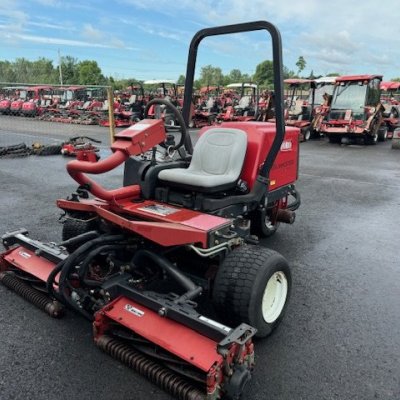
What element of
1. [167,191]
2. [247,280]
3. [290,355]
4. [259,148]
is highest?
[259,148]

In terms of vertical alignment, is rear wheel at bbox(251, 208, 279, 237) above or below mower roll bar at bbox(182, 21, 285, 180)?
below

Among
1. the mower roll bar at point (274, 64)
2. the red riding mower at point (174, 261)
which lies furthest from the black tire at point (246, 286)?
the mower roll bar at point (274, 64)

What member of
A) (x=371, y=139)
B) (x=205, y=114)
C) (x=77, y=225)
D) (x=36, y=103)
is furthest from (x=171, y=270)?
(x=36, y=103)

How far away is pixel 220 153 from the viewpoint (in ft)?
10.9

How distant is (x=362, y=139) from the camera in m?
13.9

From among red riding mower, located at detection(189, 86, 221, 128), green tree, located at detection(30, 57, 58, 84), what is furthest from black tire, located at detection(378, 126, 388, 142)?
green tree, located at detection(30, 57, 58, 84)

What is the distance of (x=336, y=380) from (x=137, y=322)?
117 cm

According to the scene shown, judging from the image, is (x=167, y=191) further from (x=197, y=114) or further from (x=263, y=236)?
(x=197, y=114)

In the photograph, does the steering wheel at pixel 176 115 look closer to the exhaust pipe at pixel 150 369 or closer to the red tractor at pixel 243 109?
the exhaust pipe at pixel 150 369

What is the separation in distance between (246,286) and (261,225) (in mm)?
1740

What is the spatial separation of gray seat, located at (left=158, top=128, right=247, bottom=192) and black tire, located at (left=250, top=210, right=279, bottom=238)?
2.79 ft

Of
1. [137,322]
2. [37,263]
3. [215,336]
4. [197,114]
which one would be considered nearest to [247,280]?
[215,336]

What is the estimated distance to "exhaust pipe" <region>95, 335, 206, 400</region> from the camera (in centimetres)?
197

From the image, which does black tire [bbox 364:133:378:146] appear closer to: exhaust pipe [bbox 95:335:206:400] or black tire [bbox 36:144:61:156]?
black tire [bbox 36:144:61:156]
